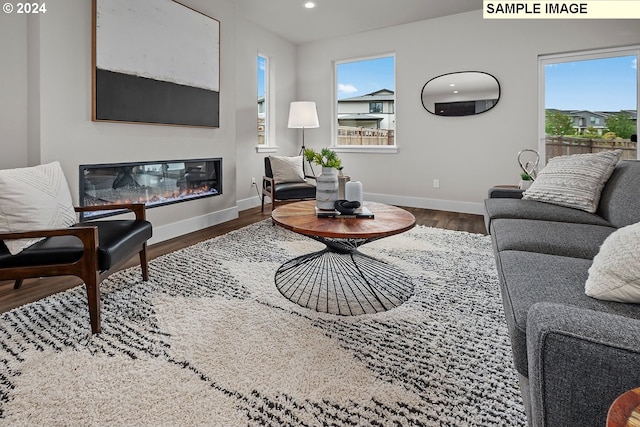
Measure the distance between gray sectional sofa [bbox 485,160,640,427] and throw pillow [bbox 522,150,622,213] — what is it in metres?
0.49

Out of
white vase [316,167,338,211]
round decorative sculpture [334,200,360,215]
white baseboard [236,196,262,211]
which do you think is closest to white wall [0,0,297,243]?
white baseboard [236,196,262,211]

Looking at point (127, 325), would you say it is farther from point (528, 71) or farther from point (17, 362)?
point (528, 71)

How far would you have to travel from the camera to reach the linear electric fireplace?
2990 millimetres

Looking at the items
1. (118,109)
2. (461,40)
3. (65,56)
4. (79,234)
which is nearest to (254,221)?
(118,109)

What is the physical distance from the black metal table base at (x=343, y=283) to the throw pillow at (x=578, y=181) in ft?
4.10

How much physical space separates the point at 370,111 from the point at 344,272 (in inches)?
147

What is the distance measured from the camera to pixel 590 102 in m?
4.23

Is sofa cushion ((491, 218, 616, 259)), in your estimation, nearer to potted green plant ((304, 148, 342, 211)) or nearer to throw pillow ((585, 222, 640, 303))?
throw pillow ((585, 222, 640, 303))

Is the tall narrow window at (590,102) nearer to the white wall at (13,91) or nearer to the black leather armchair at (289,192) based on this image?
the black leather armchair at (289,192)

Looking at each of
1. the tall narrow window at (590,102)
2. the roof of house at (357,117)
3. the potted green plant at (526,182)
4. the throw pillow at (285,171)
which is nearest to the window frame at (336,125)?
the roof of house at (357,117)

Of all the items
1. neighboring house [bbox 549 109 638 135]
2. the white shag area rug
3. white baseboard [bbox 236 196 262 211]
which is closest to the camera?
the white shag area rug

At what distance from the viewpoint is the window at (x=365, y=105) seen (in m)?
5.57

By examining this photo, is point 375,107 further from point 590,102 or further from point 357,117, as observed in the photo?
point 590,102

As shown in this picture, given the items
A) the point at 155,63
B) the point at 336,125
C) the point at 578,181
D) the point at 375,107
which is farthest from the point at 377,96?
the point at 578,181
